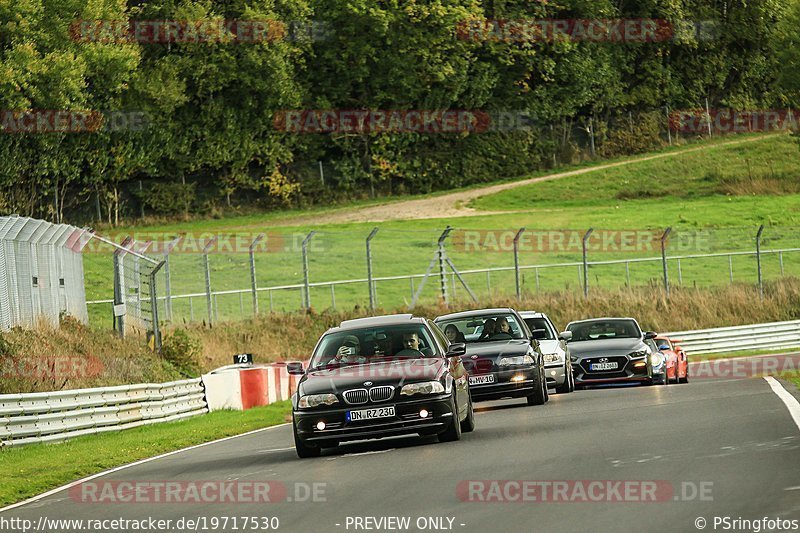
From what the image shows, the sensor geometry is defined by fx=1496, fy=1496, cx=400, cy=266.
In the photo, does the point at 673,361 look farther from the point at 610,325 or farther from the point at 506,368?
the point at 506,368

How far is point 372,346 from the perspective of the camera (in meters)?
16.9

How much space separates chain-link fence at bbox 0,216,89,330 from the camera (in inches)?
960

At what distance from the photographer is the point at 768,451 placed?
42.6ft

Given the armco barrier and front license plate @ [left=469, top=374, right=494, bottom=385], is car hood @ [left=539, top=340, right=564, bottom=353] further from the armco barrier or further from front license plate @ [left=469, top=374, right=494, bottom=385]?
the armco barrier

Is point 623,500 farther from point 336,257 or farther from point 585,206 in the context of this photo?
point 585,206

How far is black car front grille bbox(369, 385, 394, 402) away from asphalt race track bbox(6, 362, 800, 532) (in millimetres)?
570

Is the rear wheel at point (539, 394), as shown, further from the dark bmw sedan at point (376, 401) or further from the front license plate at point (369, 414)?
the front license plate at point (369, 414)

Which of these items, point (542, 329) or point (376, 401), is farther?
point (542, 329)

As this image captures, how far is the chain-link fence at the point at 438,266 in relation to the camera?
4034 cm

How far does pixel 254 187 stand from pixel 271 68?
5.46 meters

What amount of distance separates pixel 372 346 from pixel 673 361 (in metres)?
12.8

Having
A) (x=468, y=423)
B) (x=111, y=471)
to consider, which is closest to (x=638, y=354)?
(x=468, y=423)

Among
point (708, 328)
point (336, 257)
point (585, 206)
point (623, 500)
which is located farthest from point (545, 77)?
point (623, 500)

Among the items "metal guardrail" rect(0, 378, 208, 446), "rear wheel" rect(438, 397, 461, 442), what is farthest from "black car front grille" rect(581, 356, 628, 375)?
"rear wheel" rect(438, 397, 461, 442)
